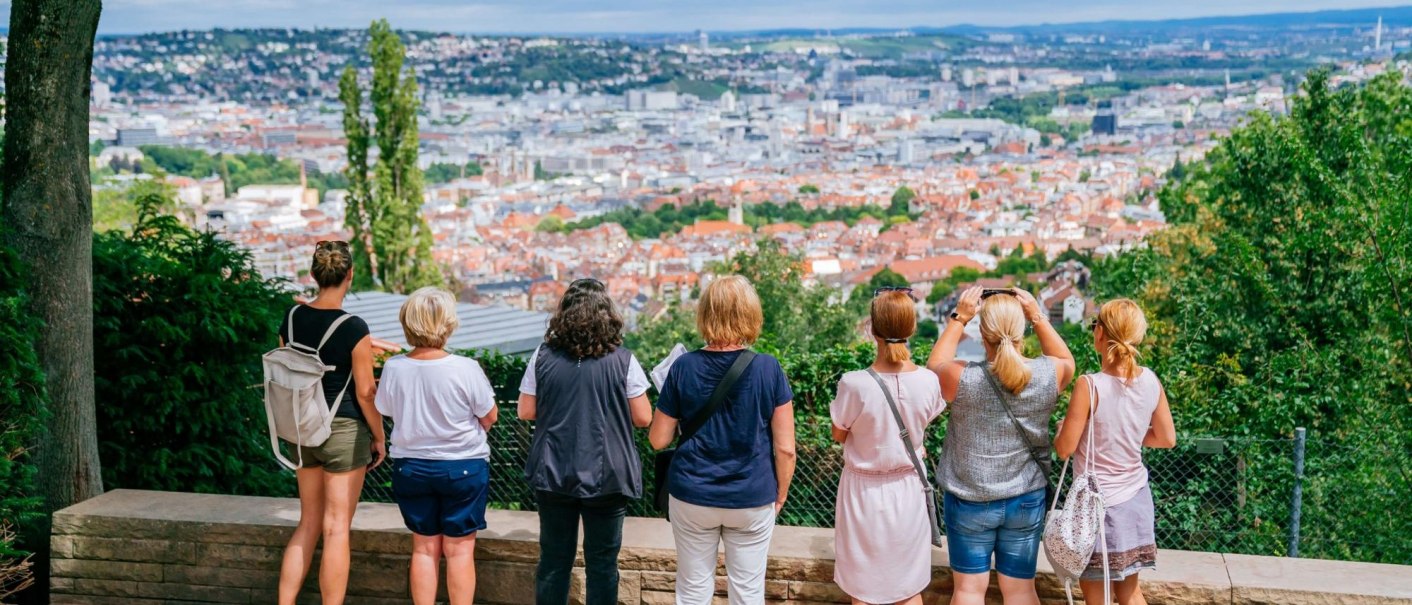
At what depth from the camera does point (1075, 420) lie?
122 inches

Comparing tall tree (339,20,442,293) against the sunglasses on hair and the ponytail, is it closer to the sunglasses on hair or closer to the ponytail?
the sunglasses on hair

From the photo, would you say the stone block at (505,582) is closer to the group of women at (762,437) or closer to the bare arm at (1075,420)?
the group of women at (762,437)

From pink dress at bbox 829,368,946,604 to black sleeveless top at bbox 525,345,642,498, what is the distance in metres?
0.58

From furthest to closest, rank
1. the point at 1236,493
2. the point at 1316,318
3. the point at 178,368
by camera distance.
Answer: the point at 1316,318 → the point at 178,368 → the point at 1236,493

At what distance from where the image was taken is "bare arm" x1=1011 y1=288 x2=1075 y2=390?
3191 mm

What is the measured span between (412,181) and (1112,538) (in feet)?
90.5

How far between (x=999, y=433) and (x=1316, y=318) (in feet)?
23.7

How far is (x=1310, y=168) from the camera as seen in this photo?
8984 millimetres

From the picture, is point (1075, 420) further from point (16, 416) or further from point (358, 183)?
point (358, 183)

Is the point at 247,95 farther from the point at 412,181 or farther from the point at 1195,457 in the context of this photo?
the point at 1195,457

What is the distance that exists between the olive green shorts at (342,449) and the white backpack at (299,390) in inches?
1.6

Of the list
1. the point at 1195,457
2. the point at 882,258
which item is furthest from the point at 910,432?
the point at 882,258

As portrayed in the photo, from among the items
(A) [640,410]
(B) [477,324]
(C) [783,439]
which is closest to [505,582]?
(A) [640,410]

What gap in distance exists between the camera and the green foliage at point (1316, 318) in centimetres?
539
